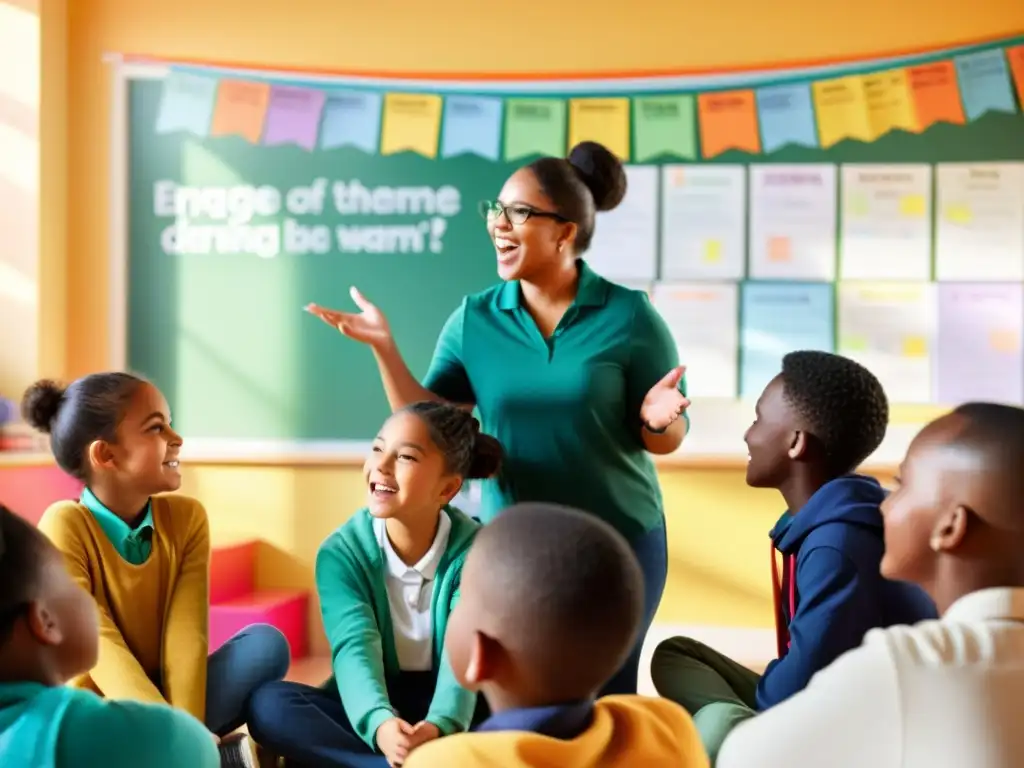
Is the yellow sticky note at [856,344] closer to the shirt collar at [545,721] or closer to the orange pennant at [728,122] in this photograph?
the orange pennant at [728,122]

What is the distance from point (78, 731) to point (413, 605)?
2.97ft

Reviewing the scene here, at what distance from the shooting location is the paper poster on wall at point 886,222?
11.4ft

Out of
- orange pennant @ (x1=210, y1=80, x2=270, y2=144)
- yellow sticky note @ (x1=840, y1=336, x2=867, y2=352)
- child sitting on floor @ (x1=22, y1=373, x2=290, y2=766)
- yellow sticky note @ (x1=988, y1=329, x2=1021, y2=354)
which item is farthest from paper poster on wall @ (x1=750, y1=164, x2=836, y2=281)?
child sitting on floor @ (x1=22, y1=373, x2=290, y2=766)

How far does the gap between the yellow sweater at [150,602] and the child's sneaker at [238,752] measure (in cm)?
8

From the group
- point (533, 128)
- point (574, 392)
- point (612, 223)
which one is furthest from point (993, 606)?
point (533, 128)

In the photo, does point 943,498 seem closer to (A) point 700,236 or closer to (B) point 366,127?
(A) point 700,236

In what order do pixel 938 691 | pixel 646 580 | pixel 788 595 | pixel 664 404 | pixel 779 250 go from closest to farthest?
pixel 938 691 → pixel 788 595 → pixel 664 404 → pixel 646 580 → pixel 779 250

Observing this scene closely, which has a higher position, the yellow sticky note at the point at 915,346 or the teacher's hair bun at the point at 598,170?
the teacher's hair bun at the point at 598,170

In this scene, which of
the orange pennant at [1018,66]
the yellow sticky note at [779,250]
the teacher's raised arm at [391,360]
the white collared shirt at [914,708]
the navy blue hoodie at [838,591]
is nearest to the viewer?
the white collared shirt at [914,708]

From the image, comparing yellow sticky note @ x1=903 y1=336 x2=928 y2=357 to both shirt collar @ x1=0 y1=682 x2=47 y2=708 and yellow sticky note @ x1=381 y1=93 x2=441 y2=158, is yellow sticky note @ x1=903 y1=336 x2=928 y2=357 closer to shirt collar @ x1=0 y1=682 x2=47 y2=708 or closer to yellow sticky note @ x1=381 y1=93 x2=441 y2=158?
yellow sticky note @ x1=381 y1=93 x2=441 y2=158

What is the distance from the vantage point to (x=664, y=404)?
6.18ft

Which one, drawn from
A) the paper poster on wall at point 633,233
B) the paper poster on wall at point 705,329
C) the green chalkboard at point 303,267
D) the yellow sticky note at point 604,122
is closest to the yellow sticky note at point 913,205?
the paper poster on wall at point 705,329

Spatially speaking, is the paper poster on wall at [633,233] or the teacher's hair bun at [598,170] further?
the paper poster on wall at [633,233]

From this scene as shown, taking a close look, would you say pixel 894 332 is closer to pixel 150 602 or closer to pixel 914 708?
pixel 150 602
